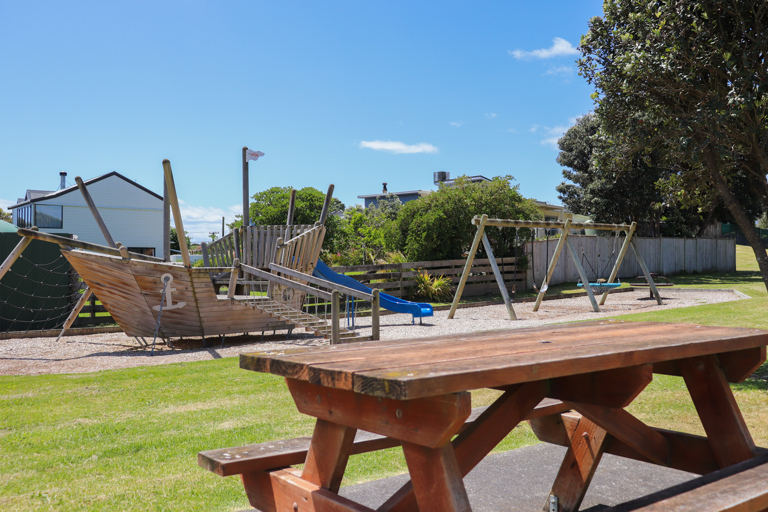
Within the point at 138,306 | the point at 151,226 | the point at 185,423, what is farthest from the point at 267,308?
the point at 151,226

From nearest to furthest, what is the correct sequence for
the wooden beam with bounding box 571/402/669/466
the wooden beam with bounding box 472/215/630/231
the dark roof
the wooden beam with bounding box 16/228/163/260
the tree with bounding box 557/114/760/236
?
the wooden beam with bounding box 571/402/669/466
the wooden beam with bounding box 16/228/163/260
the wooden beam with bounding box 472/215/630/231
the tree with bounding box 557/114/760/236
the dark roof

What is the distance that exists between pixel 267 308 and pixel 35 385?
478 cm

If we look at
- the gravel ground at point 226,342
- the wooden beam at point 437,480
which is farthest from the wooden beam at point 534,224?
the wooden beam at point 437,480

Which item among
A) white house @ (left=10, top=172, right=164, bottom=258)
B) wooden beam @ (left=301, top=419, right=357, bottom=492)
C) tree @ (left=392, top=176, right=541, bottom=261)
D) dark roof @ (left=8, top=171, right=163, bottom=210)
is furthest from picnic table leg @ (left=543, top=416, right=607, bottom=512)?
dark roof @ (left=8, top=171, right=163, bottom=210)

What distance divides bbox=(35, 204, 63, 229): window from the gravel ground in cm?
3627

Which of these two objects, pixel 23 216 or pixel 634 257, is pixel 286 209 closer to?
pixel 634 257

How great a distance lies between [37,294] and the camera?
Result: 533 inches

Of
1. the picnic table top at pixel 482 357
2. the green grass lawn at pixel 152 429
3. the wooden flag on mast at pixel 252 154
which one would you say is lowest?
the green grass lawn at pixel 152 429

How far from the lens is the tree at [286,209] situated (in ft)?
86.1

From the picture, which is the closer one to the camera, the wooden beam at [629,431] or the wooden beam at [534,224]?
the wooden beam at [629,431]

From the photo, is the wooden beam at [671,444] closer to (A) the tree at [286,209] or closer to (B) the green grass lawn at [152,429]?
(B) the green grass lawn at [152,429]

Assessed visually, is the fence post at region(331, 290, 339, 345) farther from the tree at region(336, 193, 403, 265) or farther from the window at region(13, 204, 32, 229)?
the window at region(13, 204, 32, 229)

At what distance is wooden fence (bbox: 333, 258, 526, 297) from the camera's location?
1789cm

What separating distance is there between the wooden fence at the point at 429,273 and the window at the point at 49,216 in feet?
113
